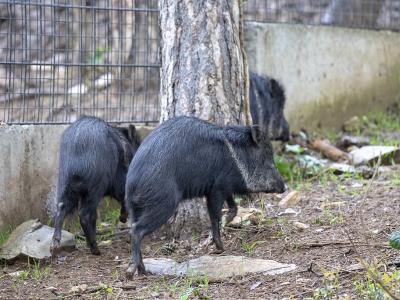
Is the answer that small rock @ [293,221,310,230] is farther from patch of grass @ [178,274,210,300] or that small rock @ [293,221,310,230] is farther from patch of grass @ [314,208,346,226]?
patch of grass @ [178,274,210,300]

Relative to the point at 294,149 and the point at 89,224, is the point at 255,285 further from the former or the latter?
the point at 294,149

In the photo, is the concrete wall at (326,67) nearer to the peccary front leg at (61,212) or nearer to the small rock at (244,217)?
the small rock at (244,217)

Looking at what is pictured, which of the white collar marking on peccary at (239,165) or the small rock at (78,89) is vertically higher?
the small rock at (78,89)

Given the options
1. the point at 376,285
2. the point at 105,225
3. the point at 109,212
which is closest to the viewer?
the point at 376,285

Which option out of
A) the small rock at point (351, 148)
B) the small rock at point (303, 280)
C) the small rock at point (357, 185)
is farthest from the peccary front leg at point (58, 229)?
the small rock at point (351, 148)

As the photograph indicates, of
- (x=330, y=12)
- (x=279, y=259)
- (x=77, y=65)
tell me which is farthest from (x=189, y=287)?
(x=330, y=12)

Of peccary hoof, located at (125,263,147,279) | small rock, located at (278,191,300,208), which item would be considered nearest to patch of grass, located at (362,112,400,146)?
small rock, located at (278,191,300,208)

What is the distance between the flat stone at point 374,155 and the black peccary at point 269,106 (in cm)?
96

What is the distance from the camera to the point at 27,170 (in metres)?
6.98

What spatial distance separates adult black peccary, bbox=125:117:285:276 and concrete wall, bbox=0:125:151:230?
150cm

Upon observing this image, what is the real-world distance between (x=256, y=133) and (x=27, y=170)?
6.93ft

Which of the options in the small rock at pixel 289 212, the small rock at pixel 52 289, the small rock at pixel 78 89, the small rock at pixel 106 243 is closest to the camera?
the small rock at pixel 52 289

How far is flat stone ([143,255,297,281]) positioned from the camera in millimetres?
5410

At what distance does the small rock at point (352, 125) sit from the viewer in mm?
10992
